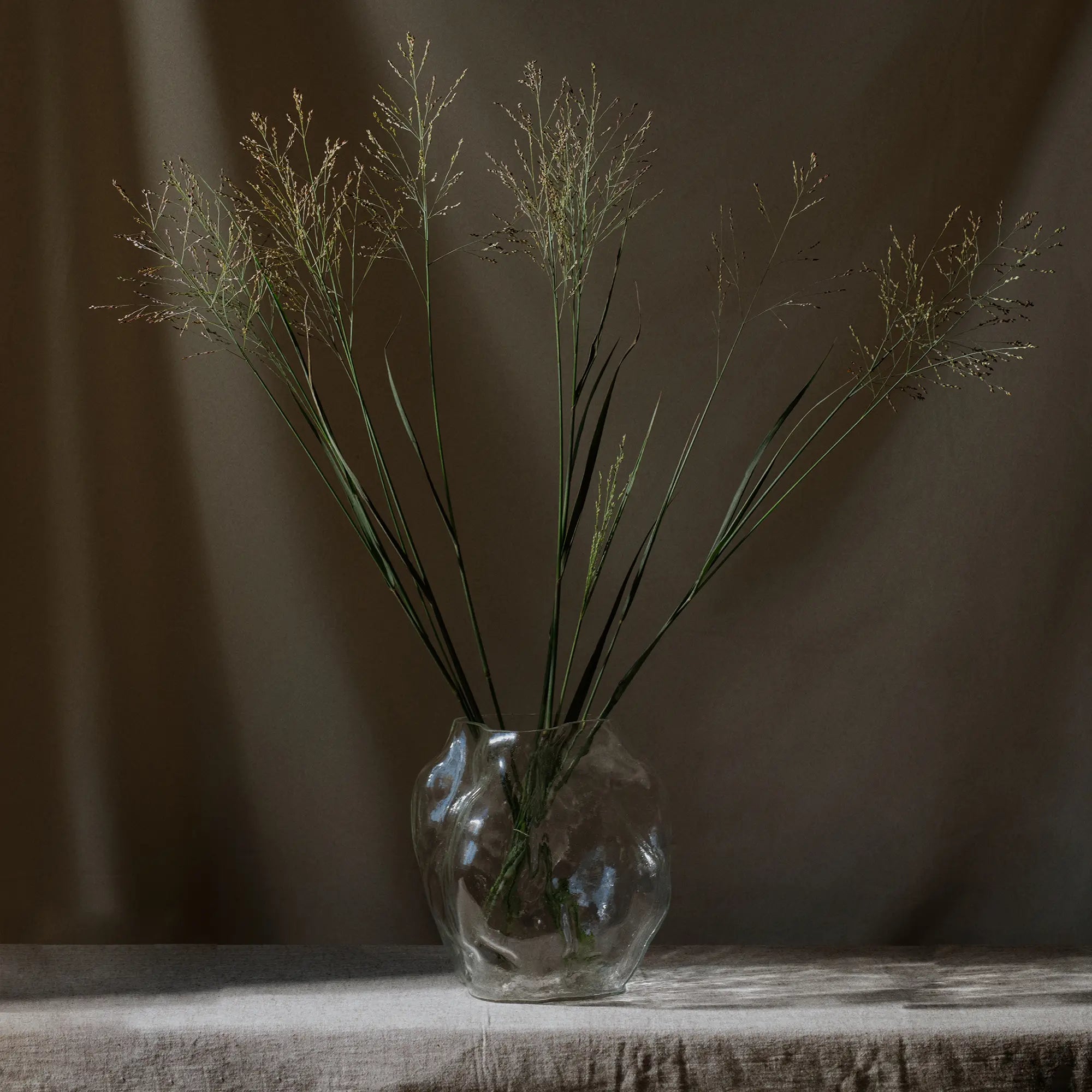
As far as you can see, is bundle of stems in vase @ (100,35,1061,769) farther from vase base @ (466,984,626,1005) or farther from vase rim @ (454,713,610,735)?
vase base @ (466,984,626,1005)

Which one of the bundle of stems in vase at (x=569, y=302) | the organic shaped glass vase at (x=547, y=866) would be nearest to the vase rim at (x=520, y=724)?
the organic shaped glass vase at (x=547, y=866)

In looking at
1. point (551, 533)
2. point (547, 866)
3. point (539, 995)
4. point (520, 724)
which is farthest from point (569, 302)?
point (539, 995)

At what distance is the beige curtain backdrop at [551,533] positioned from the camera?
1.48 meters

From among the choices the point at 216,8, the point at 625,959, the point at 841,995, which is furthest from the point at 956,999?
the point at 216,8

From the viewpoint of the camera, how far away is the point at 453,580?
154 cm

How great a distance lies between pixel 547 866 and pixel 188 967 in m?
0.45

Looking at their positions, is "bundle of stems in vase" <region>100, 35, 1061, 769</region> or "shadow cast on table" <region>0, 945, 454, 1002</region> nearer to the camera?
"shadow cast on table" <region>0, 945, 454, 1002</region>

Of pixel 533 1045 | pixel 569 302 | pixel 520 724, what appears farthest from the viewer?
pixel 569 302

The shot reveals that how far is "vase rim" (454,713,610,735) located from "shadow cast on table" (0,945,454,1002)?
276 mm

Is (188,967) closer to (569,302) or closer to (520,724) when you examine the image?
(520,724)

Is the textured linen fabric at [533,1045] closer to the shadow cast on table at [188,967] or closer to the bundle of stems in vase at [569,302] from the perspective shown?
the shadow cast on table at [188,967]

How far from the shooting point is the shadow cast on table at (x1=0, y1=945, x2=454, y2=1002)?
123 centimetres

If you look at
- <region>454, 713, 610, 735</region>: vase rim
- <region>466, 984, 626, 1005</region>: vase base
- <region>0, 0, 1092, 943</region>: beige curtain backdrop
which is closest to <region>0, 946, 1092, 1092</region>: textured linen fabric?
<region>466, 984, 626, 1005</region>: vase base

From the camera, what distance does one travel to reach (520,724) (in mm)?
1276
